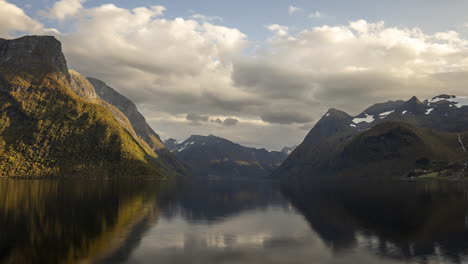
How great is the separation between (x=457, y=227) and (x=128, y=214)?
6942 cm

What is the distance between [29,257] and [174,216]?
4739cm

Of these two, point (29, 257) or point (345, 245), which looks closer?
point (29, 257)

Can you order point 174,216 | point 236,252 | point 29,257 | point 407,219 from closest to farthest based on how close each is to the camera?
point 29,257
point 236,252
point 407,219
point 174,216

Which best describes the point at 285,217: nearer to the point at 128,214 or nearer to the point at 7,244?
the point at 128,214

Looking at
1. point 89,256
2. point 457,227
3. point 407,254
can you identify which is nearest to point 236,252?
point 89,256

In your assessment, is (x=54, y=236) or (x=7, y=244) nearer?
(x=7, y=244)

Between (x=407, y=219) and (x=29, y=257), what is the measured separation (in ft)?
246

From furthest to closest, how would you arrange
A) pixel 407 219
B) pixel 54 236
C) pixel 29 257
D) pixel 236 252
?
pixel 407 219 → pixel 54 236 → pixel 236 252 → pixel 29 257

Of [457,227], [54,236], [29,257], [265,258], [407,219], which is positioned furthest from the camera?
[407,219]

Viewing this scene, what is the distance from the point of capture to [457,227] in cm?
6950

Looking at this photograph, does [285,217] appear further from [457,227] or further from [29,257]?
[29,257]

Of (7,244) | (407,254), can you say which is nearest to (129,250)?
(7,244)

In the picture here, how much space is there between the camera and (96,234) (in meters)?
56.2

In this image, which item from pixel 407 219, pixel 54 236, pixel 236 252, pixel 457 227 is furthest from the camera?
pixel 407 219
